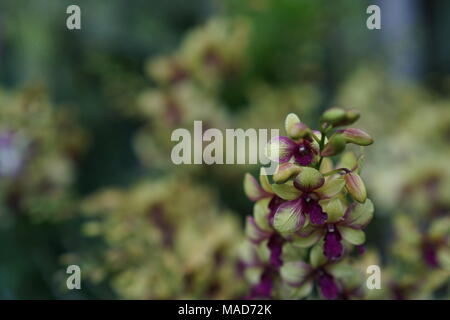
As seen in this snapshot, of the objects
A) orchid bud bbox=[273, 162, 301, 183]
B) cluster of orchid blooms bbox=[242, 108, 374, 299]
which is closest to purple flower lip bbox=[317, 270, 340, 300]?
cluster of orchid blooms bbox=[242, 108, 374, 299]

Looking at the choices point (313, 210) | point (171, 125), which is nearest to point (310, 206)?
point (313, 210)

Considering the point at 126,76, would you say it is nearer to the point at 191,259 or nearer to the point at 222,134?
the point at 222,134

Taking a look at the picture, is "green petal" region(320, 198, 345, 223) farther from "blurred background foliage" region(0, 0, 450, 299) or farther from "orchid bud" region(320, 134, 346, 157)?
"blurred background foliage" region(0, 0, 450, 299)

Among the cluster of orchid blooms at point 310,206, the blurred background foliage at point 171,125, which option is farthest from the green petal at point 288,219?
the blurred background foliage at point 171,125

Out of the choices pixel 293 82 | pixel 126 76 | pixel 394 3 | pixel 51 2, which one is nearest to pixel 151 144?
pixel 126 76

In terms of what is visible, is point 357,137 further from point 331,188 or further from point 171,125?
point 171,125

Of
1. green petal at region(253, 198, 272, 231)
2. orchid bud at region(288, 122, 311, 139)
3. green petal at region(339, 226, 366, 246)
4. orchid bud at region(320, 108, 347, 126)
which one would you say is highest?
orchid bud at region(320, 108, 347, 126)
